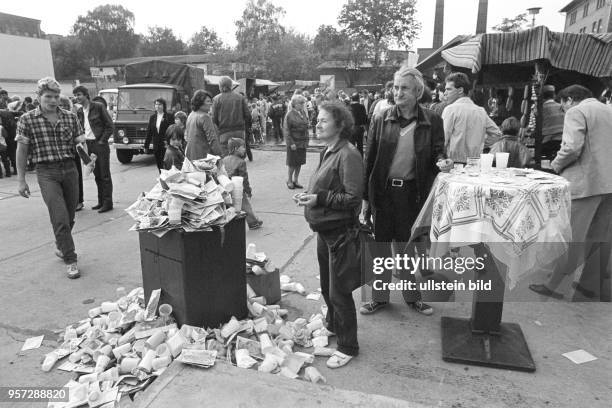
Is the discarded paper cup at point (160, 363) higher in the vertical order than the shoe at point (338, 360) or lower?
higher

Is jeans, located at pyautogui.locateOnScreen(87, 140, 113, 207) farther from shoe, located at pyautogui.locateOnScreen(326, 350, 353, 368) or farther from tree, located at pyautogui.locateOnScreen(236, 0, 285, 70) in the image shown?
tree, located at pyautogui.locateOnScreen(236, 0, 285, 70)

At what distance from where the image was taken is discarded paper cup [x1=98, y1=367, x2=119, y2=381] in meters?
2.75

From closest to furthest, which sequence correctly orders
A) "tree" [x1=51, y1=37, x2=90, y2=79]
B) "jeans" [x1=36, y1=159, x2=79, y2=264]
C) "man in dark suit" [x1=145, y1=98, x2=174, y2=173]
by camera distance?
"jeans" [x1=36, y1=159, x2=79, y2=264] → "man in dark suit" [x1=145, y1=98, x2=174, y2=173] → "tree" [x1=51, y1=37, x2=90, y2=79]

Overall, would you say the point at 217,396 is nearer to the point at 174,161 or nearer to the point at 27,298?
the point at 27,298

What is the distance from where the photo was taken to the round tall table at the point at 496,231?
8.52ft

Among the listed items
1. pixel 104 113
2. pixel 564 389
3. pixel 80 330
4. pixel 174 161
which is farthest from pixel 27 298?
pixel 564 389

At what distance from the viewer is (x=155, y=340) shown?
2998mm

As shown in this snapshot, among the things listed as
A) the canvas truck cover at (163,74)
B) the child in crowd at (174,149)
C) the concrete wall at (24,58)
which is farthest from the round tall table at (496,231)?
the concrete wall at (24,58)

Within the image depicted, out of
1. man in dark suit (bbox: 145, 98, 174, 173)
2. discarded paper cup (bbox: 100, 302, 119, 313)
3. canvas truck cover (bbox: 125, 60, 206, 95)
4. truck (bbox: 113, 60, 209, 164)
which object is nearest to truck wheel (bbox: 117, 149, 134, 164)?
truck (bbox: 113, 60, 209, 164)

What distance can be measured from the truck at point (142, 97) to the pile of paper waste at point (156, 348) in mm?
8634

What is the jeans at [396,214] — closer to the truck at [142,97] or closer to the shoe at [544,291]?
the shoe at [544,291]

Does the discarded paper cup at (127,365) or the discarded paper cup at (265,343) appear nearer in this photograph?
the discarded paper cup at (127,365)

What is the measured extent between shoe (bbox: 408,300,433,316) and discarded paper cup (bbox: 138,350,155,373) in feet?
7.05

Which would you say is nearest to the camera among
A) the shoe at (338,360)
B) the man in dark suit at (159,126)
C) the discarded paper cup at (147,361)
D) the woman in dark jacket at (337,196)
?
the woman in dark jacket at (337,196)
